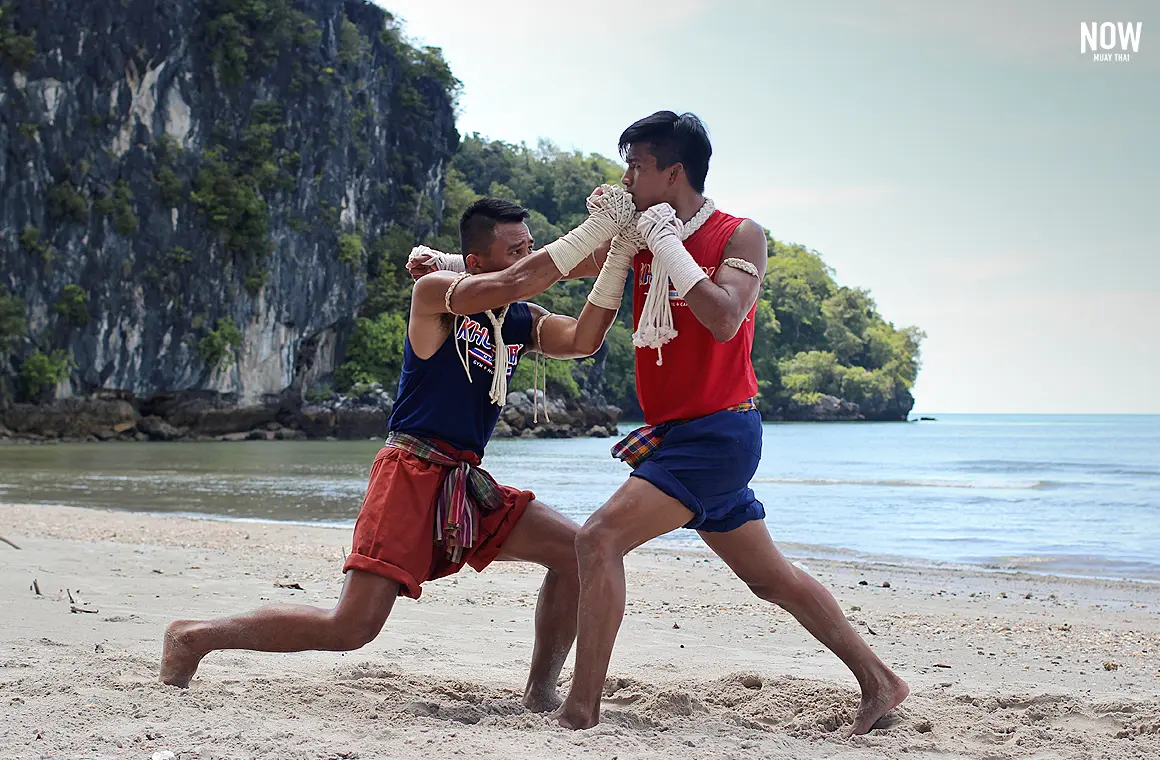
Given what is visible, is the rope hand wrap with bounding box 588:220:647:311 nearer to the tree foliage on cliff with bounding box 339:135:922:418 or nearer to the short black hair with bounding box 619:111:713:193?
the short black hair with bounding box 619:111:713:193

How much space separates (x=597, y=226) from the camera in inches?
142

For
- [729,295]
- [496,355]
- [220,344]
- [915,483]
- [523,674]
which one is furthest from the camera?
[220,344]

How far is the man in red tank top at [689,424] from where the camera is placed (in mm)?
3408

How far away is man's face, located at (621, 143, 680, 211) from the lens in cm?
366

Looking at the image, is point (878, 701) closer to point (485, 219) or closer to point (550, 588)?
point (550, 588)

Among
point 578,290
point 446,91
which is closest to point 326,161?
point 446,91

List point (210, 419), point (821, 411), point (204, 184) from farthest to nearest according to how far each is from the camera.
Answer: point (821, 411) < point (210, 419) < point (204, 184)

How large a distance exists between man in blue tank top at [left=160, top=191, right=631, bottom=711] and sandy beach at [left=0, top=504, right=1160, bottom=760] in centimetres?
25

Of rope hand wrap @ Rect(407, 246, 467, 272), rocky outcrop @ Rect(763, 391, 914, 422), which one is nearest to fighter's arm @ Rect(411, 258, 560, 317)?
rope hand wrap @ Rect(407, 246, 467, 272)

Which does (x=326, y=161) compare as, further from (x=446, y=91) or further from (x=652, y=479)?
(x=652, y=479)

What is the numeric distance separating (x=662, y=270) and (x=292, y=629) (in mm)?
1756

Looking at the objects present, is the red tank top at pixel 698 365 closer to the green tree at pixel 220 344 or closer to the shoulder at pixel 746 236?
the shoulder at pixel 746 236

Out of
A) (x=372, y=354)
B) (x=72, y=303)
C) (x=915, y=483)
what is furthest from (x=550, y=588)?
(x=372, y=354)

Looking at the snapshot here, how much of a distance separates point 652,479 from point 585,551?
0.32m
